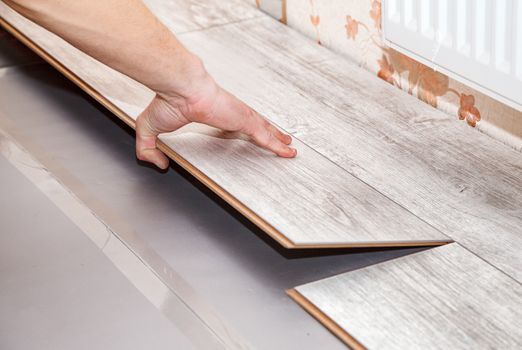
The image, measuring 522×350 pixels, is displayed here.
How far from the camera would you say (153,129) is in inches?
60.9

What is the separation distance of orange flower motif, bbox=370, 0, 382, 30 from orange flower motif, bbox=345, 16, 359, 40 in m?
0.06

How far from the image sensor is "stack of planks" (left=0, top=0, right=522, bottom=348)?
4.17 feet

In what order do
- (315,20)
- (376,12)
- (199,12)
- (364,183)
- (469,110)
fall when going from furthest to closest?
(199,12)
(315,20)
(376,12)
(469,110)
(364,183)

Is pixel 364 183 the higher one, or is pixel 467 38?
pixel 467 38

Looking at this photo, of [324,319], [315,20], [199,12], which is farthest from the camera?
[199,12]

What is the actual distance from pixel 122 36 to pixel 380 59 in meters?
0.65

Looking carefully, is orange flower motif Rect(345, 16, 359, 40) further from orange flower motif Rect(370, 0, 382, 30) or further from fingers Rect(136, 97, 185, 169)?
fingers Rect(136, 97, 185, 169)

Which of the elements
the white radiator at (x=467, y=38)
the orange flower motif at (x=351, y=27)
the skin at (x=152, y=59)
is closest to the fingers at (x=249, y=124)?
the skin at (x=152, y=59)

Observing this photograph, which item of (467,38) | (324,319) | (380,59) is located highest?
(467,38)

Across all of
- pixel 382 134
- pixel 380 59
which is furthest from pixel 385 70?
pixel 382 134

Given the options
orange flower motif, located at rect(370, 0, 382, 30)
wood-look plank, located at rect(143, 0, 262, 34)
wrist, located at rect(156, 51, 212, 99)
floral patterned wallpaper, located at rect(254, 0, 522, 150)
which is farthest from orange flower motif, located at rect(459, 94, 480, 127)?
wood-look plank, located at rect(143, 0, 262, 34)

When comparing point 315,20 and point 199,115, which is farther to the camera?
point 315,20

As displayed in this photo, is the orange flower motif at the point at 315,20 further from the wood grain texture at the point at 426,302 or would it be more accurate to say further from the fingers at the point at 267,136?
the wood grain texture at the point at 426,302

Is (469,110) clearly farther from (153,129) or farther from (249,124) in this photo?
(153,129)
